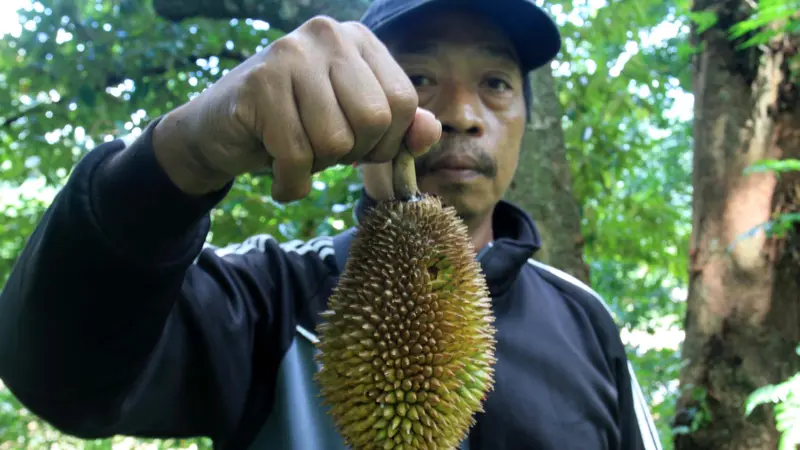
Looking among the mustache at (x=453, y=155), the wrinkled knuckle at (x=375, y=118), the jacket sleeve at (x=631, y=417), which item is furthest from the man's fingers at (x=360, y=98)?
the jacket sleeve at (x=631, y=417)

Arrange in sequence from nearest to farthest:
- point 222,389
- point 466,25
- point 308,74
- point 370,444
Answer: point 308,74 < point 370,444 < point 222,389 < point 466,25

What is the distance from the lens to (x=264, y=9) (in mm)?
2457

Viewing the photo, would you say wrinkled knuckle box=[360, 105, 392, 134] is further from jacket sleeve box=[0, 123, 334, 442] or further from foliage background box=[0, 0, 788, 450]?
foliage background box=[0, 0, 788, 450]

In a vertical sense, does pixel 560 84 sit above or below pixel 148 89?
above

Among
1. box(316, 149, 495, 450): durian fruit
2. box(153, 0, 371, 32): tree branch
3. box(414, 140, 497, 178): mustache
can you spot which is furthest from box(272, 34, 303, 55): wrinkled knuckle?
box(153, 0, 371, 32): tree branch

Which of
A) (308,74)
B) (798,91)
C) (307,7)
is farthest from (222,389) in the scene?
(798,91)

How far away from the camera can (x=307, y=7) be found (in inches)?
95.4

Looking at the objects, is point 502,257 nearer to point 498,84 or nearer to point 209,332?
point 498,84

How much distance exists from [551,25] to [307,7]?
1.14 meters

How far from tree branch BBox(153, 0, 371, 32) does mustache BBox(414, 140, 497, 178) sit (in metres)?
1.05

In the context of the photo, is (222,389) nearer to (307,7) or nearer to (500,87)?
(500,87)

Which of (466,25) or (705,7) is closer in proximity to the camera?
(466,25)

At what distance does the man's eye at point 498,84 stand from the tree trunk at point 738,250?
1282 mm

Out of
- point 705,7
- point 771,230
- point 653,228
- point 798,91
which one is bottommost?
point 653,228
